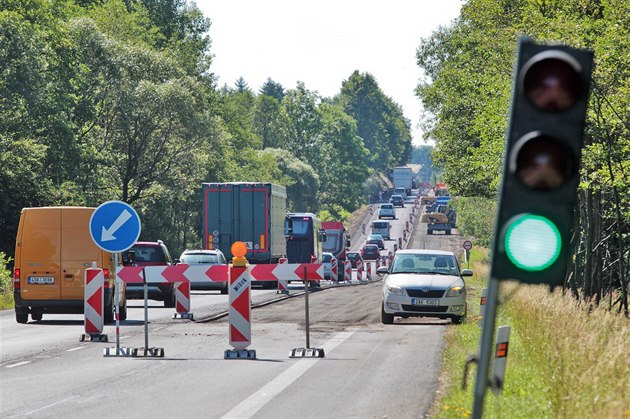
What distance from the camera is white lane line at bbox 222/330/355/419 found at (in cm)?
1175

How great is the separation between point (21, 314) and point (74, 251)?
5.90ft

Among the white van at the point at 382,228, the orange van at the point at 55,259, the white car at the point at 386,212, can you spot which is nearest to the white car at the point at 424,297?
the orange van at the point at 55,259

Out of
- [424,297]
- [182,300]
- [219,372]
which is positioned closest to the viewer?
[219,372]

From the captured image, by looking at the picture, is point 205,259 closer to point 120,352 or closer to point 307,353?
point 120,352

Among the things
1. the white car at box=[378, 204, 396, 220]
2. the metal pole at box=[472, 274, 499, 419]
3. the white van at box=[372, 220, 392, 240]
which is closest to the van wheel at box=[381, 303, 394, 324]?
the metal pole at box=[472, 274, 499, 419]

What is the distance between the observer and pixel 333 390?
13.8 meters

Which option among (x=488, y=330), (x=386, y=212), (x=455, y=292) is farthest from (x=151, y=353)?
(x=386, y=212)

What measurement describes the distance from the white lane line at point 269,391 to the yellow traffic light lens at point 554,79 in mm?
5430

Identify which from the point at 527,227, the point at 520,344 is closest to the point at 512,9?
the point at 520,344

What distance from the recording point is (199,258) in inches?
1709

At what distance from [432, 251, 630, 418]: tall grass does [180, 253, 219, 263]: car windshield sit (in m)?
24.2

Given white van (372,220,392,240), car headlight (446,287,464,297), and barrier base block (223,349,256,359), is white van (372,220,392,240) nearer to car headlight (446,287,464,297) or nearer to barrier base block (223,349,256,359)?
car headlight (446,287,464,297)

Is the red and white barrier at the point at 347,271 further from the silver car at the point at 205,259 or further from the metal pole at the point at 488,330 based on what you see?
the metal pole at the point at 488,330

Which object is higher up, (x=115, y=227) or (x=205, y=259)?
(x=115, y=227)
